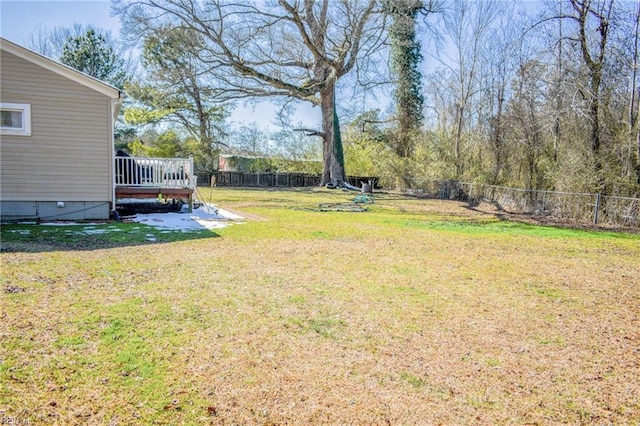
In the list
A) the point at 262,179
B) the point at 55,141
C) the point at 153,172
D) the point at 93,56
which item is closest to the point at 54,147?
the point at 55,141

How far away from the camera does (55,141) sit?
26.8 feet

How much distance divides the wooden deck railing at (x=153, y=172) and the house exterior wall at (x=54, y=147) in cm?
81

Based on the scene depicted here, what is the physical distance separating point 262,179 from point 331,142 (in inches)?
271

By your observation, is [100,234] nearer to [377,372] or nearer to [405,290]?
[405,290]

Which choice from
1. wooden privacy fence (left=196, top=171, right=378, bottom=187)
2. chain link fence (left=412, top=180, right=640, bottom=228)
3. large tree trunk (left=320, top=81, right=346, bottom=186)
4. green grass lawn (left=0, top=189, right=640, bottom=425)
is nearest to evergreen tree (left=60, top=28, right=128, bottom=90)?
wooden privacy fence (left=196, top=171, right=378, bottom=187)

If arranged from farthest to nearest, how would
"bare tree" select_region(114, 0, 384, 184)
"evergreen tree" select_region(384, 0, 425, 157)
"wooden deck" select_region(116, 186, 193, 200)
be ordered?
"evergreen tree" select_region(384, 0, 425, 157)
"bare tree" select_region(114, 0, 384, 184)
"wooden deck" select_region(116, 186, 193, 200)

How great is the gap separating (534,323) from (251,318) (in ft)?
8.38

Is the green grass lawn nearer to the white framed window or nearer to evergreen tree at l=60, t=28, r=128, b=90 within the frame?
the white framed window

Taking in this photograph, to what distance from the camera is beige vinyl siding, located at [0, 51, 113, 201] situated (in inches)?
310

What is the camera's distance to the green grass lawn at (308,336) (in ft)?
7.36

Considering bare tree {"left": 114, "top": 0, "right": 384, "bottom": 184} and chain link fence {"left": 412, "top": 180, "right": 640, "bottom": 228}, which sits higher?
bare tree {"left": 114, "top": 0, "right": 384, "bottom": 184}

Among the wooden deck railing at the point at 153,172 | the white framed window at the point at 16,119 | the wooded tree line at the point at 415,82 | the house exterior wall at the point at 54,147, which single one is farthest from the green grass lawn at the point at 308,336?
the wooded tree line at the point at 415,82

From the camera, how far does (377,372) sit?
104 inches

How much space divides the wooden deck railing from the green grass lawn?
3.34m
